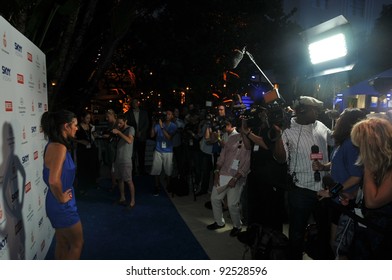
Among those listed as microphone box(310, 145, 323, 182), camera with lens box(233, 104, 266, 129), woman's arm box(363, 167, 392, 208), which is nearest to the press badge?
camera with lens box(233, 104, 266, 129)

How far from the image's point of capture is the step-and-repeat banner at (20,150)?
2902 mm

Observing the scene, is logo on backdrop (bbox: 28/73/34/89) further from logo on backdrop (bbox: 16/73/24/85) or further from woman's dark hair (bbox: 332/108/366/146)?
woman's dark hair (bbox: 332/108/366/146)

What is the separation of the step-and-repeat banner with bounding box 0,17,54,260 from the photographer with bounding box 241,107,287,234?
2746 millimetres

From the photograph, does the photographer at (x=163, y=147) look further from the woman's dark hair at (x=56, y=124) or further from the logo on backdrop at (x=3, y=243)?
the logo on backdrop at (x=3, y=243)

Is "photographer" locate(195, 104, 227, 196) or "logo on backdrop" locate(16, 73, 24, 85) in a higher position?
"logo on backdrop" locate(16, 73, 24, 85)

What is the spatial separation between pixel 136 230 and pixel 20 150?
7.84ft

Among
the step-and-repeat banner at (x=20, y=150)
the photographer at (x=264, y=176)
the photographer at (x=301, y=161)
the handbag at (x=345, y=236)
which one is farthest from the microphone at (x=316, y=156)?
the step-and-repeat banner at (x=20, y=150)

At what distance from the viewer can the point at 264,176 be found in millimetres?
4500

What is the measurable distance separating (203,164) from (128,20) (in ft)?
12.6

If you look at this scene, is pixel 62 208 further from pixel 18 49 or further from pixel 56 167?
pixel 18 49

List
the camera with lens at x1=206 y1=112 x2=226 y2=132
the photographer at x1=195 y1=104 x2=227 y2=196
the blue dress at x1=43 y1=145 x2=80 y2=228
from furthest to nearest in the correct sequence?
1. the photographer at x1=195 y1=104 x2=227 y2=196
2. the camera with lens at x1=206 y1=112 x2=226 y2=132
3. the blue dress at x1=43 y1=145 x2=80 y2=228

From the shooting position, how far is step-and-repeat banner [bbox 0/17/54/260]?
2.90 meters

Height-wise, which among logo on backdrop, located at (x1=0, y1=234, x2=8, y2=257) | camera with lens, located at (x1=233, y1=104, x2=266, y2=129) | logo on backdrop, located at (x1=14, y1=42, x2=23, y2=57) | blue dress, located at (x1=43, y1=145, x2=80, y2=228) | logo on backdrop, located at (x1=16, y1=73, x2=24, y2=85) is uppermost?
logo on backdrop, located at (x1=14, y1=42, x2=23, y2=57)

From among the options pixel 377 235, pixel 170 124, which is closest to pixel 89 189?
pixel 170 124
